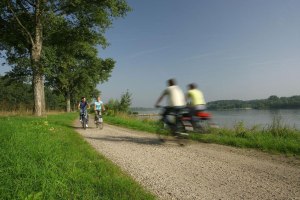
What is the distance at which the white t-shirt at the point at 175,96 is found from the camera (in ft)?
30.3

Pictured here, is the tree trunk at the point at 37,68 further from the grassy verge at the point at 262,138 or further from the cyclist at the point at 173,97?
the cyclist at the point at 173,97

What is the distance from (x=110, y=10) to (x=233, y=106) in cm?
5936

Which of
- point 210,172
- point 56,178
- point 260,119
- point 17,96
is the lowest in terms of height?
point 210,172

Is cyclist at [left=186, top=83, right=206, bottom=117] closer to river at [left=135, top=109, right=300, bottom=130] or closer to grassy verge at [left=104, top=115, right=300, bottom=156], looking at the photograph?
grassy verge at [left=104, top=115, right=300, bottom=156]

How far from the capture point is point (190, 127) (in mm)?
9086

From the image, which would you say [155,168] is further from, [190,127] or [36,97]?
[36,97]

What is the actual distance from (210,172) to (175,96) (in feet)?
13.5

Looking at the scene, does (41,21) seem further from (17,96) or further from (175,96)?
A: (17,96)

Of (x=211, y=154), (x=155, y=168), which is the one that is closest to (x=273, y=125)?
(x=211, y=154)

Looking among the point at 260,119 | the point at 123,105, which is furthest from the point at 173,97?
the point at 123,105

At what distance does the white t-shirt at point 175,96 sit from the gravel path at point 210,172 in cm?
175

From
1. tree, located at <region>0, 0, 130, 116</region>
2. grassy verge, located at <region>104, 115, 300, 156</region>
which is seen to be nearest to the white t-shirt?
grassy verge, located at <region>104, 115, 300, 156</region>

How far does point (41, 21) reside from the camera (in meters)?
19.9

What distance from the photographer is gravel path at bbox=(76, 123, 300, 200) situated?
4344 millimetres
